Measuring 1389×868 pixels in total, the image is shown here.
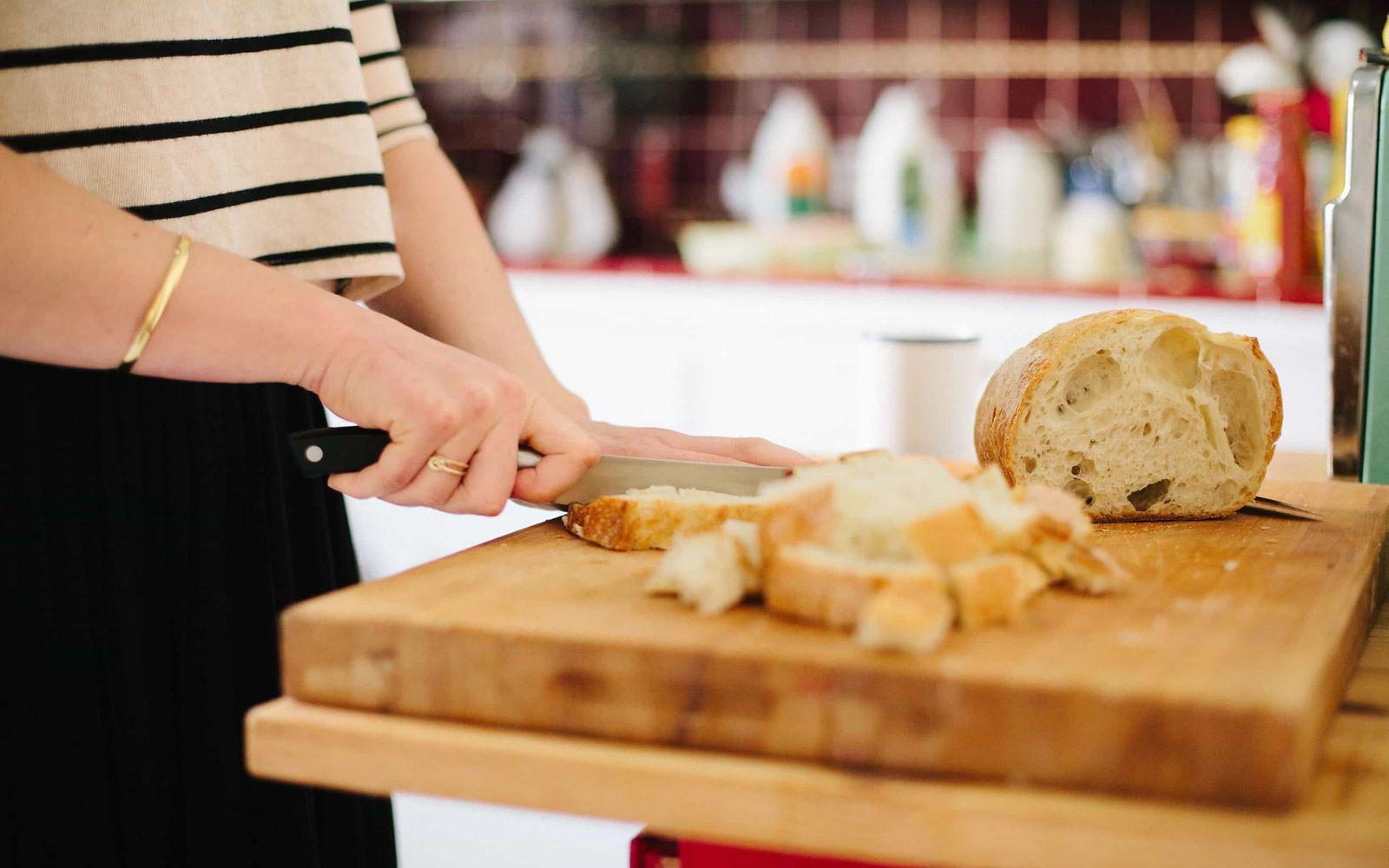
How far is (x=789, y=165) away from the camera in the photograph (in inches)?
153

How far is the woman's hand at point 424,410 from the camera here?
0.90 m

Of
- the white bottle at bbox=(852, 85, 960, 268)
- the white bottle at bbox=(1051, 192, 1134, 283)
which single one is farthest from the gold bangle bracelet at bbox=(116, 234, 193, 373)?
the white bottle at bbox=(852, 85, 960, 268)

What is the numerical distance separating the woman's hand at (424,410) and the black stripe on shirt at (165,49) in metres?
0.30

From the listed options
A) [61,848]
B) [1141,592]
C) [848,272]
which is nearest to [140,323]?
[61,848]

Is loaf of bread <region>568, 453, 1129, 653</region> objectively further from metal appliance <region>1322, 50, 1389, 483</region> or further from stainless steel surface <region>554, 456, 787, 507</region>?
metal appliance <region>1322, 50, 1389, 483</region>

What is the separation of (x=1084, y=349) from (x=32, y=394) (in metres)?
0.82

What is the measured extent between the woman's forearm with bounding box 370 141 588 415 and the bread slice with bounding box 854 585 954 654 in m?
0.62

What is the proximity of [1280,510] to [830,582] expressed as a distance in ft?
1.82

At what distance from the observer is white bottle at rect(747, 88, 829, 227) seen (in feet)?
12.7

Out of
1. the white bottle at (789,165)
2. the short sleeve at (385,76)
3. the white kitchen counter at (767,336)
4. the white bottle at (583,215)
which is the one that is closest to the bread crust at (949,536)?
the short sleeve at (385,76)

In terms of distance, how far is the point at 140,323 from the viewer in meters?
0.84

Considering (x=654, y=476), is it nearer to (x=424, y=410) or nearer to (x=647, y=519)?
(x=647, y=519)

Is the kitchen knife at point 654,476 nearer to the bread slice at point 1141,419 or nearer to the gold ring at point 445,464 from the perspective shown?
the gold ring at point 445,464

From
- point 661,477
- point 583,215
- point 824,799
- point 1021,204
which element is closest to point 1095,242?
point 1021,204
